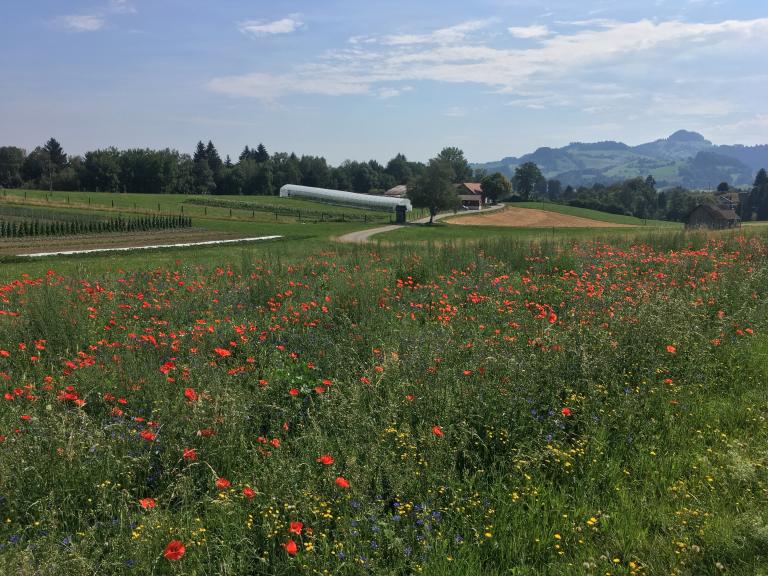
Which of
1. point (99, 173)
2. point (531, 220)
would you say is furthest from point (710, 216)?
point (99, 173)

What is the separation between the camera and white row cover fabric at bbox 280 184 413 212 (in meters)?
104

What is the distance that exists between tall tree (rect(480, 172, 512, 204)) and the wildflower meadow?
126786mm

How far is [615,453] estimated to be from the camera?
4.66 meters

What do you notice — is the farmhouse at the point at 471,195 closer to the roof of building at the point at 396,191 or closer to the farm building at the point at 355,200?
the roof of building at the point at 396,191

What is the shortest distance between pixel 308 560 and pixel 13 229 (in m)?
39.9

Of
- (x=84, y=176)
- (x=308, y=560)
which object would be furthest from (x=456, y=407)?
(x=84, y=176)

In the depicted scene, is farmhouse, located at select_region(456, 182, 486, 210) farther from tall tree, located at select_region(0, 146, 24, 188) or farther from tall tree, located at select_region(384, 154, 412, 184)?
tall tree, located at select_region(0, 146, 24, 188)

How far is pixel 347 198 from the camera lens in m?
106

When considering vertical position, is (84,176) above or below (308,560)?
above

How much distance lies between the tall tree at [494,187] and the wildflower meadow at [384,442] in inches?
4992

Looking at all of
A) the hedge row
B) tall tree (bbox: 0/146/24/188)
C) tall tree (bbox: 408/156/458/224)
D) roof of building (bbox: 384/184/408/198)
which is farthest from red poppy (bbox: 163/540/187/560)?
roof of building (bbox: 384/184/408/198)

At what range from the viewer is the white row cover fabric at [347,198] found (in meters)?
104

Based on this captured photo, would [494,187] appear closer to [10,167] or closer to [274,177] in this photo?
[274,177]

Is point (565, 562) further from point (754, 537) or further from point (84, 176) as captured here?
point (84, 176)
